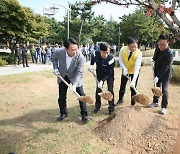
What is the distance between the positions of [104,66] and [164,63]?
1218 mm

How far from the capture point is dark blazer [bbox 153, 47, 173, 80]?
5062 millimetres

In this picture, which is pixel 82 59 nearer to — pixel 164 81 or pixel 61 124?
pixel 61 124

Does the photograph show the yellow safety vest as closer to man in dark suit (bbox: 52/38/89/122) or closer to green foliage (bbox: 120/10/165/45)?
man in dark suit (bbox: 52/38/89/122)

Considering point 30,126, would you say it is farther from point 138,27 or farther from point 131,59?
point 138,27

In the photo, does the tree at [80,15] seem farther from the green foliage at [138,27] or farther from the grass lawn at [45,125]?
the grass lawn at [45,125]

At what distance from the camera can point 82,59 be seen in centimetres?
480

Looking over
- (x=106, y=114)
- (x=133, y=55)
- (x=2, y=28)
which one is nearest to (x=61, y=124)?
(x=106, y=114)

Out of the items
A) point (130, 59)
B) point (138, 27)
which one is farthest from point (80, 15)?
point (130, 59)

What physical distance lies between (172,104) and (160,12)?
4514 millimetres

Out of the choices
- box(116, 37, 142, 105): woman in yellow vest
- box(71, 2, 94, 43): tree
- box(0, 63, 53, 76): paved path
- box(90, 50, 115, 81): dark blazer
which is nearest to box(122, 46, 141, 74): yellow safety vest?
box(116, 37, 142, 105): woman in yellow vest

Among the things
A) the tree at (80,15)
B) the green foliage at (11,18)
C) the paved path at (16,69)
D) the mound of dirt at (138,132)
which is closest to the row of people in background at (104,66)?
the mound of dirt at (138,132)

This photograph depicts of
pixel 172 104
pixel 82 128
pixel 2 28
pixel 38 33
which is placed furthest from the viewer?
pixel 38 33

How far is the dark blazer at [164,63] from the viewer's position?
5062 millimetres

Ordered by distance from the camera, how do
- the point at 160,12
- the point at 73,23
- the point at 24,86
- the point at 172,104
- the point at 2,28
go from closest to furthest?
the point at 160,12
the point at 172,104
the point at 24,86
the point at 2,28
the point at 73,23
